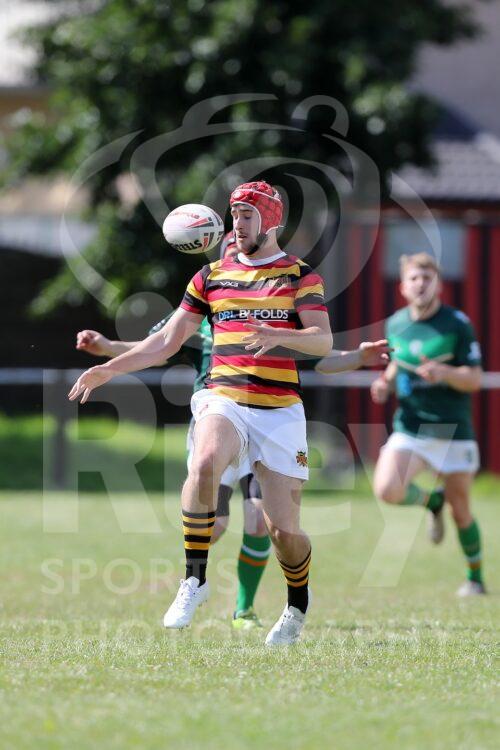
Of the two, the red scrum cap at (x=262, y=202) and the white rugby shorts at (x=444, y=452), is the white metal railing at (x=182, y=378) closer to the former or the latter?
the white rugby shorts at (x=444, y=452)

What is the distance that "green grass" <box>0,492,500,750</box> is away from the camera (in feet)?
13.6

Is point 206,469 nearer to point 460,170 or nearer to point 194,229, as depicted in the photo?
point 194,229

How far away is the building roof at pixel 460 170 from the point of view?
22.8m

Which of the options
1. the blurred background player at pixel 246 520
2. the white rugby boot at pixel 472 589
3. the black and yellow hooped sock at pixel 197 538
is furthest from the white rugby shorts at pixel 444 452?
the black and yellow hooped sock at pixel 197 538

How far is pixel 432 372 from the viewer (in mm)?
8781

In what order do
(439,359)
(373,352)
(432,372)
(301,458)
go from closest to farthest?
(301,458) → (373,352) → (432,372) → (439,359)

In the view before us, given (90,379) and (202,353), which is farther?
(202,353)

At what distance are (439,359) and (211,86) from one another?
27.9 ft

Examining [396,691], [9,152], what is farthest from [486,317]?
[396,691]

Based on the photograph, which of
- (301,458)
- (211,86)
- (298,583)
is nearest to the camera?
(301,458)

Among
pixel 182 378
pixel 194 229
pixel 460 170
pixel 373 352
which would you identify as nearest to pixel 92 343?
pixel 194 229

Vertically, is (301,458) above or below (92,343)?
below

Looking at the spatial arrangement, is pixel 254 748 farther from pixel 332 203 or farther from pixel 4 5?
pixel 4 5

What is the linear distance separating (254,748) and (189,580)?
2.09 meters
